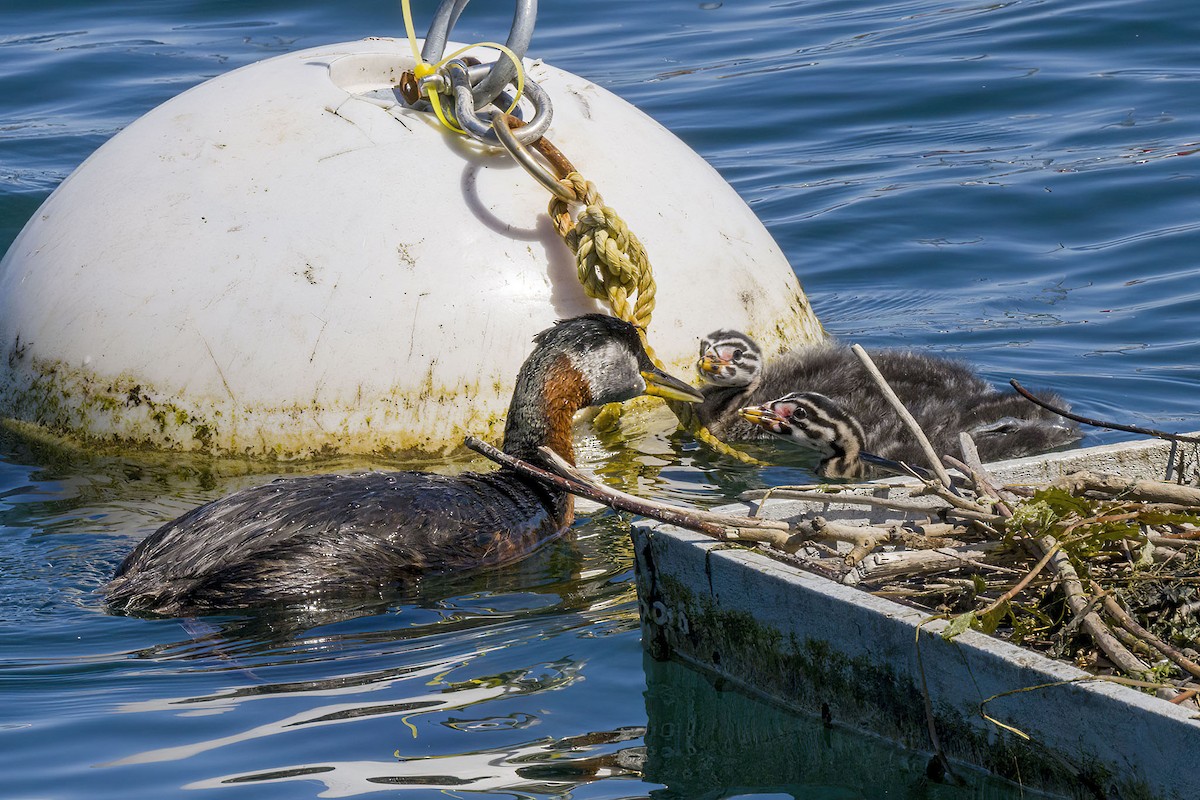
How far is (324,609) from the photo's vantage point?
522cm

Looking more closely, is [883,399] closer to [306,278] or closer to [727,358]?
[727,358]

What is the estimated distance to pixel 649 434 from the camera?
23.3 ft

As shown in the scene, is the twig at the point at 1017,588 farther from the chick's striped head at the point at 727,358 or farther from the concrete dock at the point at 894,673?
the chick's striped head at the point at 727,358

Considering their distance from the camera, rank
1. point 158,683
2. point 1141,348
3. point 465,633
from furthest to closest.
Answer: point 1141,348, point 465,633, point 158,683

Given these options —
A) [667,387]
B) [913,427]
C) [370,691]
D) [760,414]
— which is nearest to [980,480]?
[913,427]

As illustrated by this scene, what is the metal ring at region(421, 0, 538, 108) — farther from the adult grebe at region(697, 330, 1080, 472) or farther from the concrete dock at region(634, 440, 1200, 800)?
the concrete dock at region(634, 440, 1200, 800)

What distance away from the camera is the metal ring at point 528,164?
6324mm

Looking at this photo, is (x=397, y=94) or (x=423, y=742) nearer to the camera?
(x=423, y=742)

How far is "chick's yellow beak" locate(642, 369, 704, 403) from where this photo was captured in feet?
21.3

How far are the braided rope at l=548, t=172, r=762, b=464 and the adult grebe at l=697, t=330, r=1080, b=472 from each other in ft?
1.47

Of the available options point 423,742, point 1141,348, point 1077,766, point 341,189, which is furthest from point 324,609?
point 1141,348

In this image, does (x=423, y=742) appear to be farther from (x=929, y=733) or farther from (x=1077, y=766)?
(x=1077, y=766)

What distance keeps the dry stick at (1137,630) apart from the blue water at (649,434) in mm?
436

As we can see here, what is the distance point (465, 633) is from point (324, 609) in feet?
1.93
